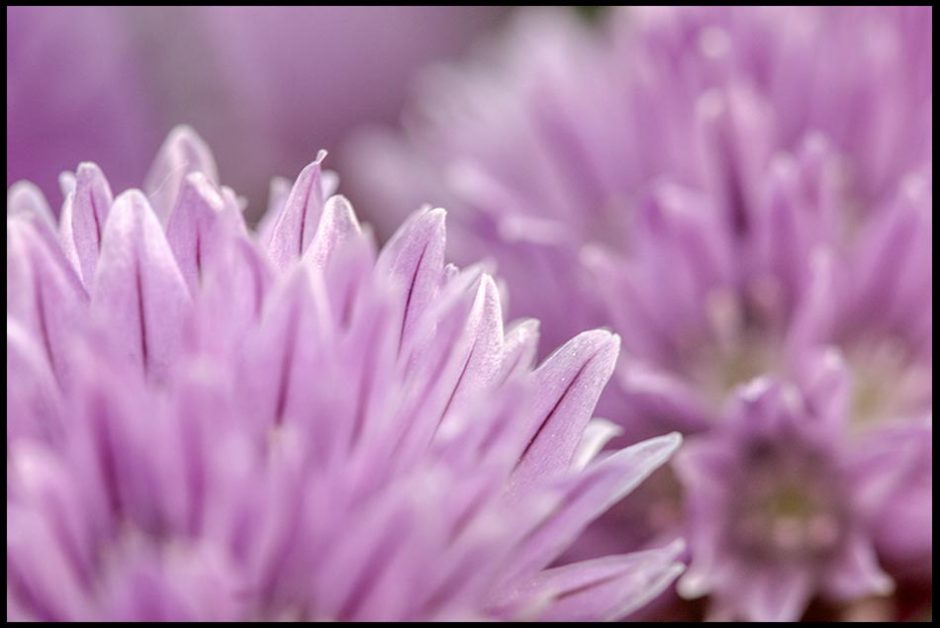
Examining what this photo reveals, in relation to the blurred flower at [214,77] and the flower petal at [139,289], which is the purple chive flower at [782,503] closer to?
the flower petal at [139,289]

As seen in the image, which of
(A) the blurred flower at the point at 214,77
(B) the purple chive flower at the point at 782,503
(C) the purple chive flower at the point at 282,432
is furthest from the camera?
(A) the blurred flower at the point at 214,77

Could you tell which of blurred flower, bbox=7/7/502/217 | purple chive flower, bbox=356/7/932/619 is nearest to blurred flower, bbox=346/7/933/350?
purple chive flower, bbox=356/7/932/619

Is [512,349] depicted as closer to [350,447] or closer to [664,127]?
[350,447]

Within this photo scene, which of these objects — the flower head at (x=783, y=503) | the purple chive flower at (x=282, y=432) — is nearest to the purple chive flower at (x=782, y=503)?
the flower head at (x=783, y=503)

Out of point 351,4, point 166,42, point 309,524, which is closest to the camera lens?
point 309,524

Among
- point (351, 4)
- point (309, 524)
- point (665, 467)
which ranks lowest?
point (309, 524)

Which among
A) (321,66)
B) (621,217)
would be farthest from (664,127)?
(321,66)
